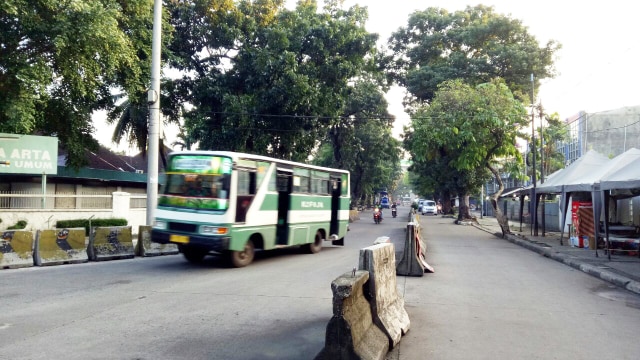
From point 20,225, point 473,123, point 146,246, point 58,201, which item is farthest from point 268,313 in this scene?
point 473,123

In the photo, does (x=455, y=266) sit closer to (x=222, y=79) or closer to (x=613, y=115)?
(x=222, y=79)

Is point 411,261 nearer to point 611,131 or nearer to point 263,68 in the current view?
point 263,68

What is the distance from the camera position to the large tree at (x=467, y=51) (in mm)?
30156

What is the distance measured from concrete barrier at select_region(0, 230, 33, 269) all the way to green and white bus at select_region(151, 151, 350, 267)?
270cm

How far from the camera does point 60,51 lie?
14.0 metres

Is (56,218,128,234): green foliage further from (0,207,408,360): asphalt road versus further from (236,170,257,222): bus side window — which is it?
(236,170,257,222): bus side window

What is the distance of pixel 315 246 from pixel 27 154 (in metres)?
10.3

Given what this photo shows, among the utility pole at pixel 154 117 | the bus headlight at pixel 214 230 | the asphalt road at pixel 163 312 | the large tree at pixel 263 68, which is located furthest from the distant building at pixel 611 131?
the asphalt road at pixel 163 312

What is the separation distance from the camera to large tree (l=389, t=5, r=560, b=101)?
3016 cm

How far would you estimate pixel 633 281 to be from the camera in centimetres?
1005

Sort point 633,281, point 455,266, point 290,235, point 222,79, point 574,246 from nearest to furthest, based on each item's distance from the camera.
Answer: point 633,281 < point 455,266 < point 290,235 < point 574,246 < point 222,79

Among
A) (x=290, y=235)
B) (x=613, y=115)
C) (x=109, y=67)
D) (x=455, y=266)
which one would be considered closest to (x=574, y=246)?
(x=455, y=266)

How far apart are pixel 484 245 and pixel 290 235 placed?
31.2ft

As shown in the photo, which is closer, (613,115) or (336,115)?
(336,115)
